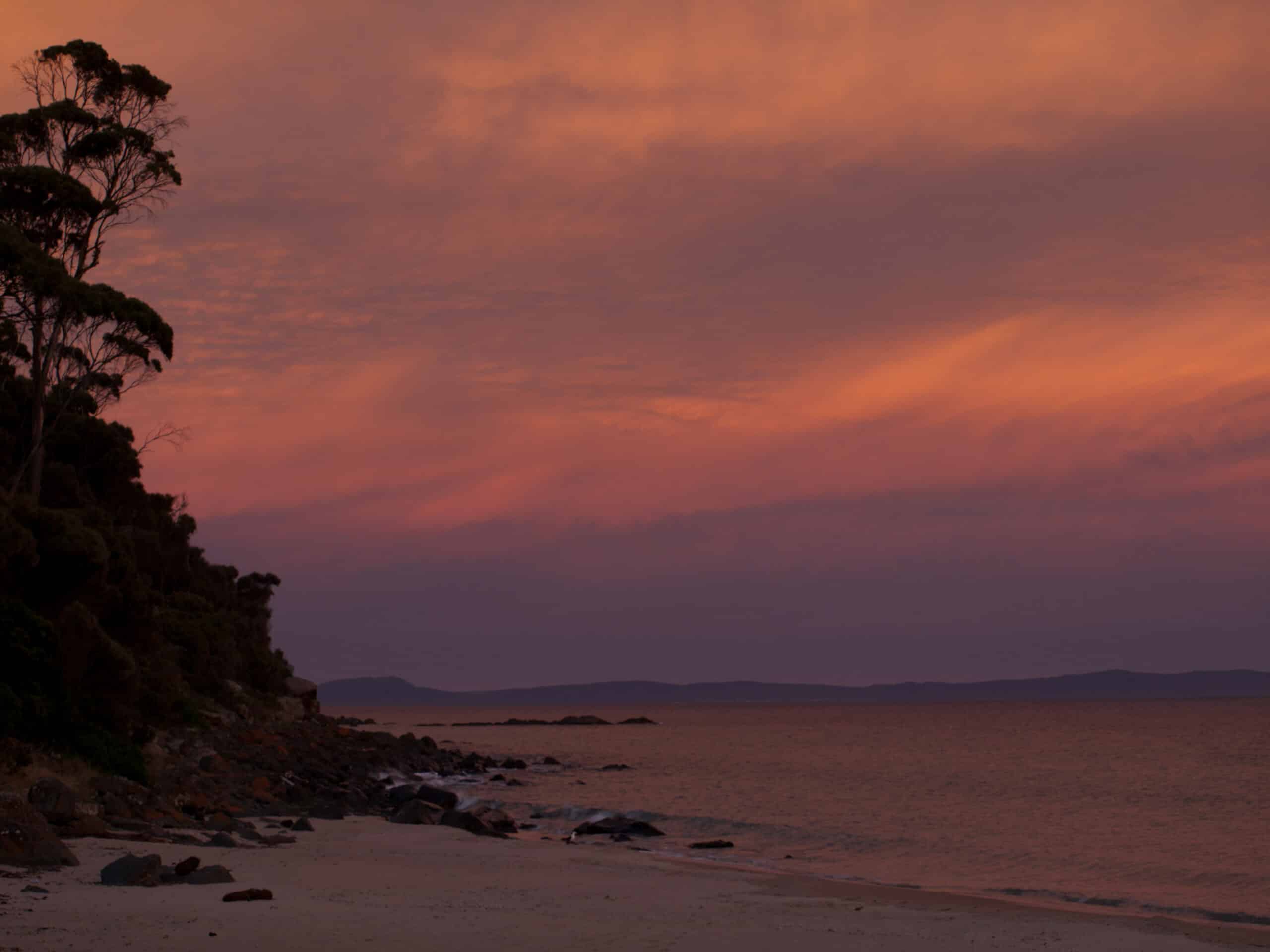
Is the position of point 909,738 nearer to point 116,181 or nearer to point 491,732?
point 491,732

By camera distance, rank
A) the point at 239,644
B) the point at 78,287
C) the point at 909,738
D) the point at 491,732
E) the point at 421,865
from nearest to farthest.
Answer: the point at 421,865 → the point at 78,287 → the point at 239,644 → the point at 909,738 → the point at 491,732

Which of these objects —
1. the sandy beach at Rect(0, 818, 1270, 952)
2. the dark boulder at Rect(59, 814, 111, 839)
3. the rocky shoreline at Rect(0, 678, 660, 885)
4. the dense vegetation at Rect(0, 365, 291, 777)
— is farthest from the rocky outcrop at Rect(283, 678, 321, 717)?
the dark boulder at Rect(59, 814, 111, 839)

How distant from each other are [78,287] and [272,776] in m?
15.2

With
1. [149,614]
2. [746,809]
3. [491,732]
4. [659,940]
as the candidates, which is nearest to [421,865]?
[659,940]

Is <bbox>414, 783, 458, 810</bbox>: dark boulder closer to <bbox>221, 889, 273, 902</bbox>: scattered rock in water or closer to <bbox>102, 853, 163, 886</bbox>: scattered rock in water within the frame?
<bbox>102, 853, 163, 886</bbox>: scattered rock in water

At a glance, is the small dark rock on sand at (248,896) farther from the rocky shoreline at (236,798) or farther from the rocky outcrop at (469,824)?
the rocky outcrop at (469,824)

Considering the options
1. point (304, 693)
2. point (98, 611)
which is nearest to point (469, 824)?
point (98, 611)

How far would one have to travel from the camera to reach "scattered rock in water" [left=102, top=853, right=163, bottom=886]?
1500 centimetres

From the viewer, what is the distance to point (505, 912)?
16156mm

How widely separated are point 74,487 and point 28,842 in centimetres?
3507

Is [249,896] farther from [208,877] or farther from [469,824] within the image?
[469,824]

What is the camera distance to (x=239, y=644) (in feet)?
202

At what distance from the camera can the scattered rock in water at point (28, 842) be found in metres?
15.8

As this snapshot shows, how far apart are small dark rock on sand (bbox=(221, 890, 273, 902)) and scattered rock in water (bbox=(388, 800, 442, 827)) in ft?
55.3
